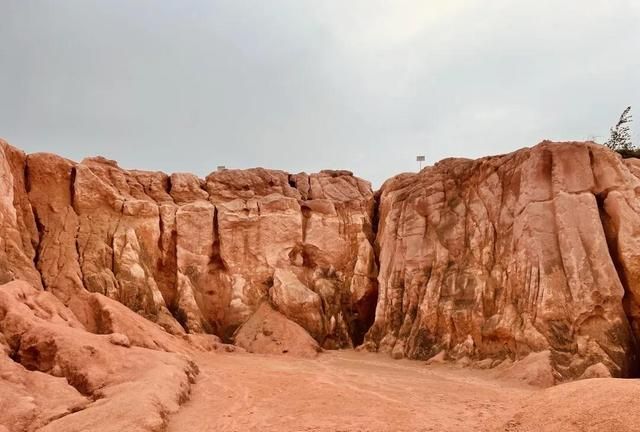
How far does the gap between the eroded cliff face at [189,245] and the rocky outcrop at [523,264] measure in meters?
3.27

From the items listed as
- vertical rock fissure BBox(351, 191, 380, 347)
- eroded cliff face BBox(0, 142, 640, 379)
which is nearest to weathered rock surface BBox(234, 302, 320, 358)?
eroded cliff face BBox(0, 142, 640, 379)

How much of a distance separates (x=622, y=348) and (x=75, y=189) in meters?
20.2

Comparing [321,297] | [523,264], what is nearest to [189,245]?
[321,297]

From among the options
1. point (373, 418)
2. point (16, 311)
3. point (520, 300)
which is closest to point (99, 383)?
point (16, 311)

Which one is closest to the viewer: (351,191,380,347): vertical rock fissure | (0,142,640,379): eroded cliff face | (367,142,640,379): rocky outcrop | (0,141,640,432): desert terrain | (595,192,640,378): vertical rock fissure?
(0,141,640,432): desert terrain

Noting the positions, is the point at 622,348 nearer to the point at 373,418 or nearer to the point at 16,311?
the point at 373,418

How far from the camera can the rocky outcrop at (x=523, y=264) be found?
45.4ft

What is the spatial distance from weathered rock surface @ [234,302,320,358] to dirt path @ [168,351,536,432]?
9.54ft

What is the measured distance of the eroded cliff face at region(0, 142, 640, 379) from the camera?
1445cm

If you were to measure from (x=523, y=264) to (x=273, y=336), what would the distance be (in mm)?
9690

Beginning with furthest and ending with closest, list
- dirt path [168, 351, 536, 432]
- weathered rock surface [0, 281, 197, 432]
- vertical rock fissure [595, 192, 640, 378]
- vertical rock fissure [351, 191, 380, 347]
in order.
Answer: vertical rock fissure [351, 191, 380, 347] < vertical rock fissure [595, 192, 640, 378] < dirt path [168, 351, 536, 432] < weathered rock surface [0, 281, 197, 432]

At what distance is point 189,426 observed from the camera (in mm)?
8219

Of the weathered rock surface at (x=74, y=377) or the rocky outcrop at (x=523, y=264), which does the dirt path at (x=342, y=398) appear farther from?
the rocky outcrop at (x=523, y=264)

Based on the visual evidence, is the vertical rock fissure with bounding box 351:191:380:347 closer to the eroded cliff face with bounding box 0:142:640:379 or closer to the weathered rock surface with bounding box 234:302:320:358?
the eroded cliff face with bounding box 0:142:640:379
